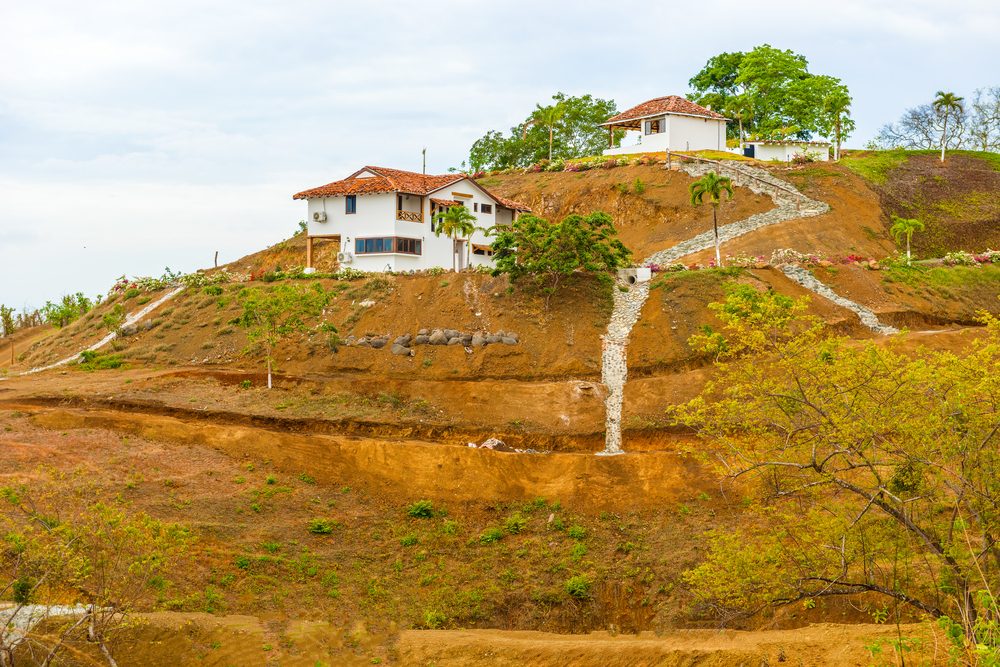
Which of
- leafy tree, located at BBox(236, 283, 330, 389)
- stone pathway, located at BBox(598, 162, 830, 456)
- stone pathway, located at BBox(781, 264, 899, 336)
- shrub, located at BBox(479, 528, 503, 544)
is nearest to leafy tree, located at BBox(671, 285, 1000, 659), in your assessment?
shrub, located at BBox(479, 528, 503, 544)

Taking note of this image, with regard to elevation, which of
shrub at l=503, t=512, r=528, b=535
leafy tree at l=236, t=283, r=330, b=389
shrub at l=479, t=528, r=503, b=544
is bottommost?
shrub at l=479, t=528, r=503, b=544

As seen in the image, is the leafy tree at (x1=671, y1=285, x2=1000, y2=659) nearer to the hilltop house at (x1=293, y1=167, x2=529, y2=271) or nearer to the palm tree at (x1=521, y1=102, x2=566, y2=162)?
the hilltop house at (x1=293, y1=167, x2=529, y2=271)

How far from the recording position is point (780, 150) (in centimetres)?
7738

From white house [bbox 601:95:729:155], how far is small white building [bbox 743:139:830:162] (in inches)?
92.9

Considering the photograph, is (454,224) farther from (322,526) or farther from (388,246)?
(322,526)

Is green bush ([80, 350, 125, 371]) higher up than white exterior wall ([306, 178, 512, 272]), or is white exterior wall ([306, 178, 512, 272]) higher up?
white exterior wall ([306, 178, 512, 272])

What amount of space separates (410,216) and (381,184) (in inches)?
99.4

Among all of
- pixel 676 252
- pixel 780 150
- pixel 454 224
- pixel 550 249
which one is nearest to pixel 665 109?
pixel 780 150

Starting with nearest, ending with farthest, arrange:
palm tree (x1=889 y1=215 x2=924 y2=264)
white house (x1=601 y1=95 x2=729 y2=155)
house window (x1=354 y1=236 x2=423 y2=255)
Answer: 1. house window (x1=354 y1=236 x2=423 y2=255)
2. palm tree (x1=889 y1=215 x2=924 y2=264)
3. white house (x1=601 y1=95 x2=729 y2=155)

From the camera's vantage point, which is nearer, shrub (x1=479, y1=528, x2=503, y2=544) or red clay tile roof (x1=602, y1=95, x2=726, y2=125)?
shrub (x1=479, y1=528, x2=503, y2=544)

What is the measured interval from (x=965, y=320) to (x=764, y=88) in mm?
39320

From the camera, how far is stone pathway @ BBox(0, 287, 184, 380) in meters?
51.6

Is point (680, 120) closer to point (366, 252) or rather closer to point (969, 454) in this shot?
point (366, 252)

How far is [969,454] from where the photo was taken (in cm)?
2228
